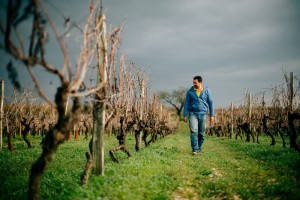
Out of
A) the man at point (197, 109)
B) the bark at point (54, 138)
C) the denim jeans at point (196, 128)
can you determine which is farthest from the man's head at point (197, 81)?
the bark at point (54, 138)

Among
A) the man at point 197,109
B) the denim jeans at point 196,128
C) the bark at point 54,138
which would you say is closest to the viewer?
the bark at point 54,138

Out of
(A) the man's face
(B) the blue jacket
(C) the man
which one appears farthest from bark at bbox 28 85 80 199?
(A) the man's face

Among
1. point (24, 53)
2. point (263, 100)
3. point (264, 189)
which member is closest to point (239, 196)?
point (264, 189)

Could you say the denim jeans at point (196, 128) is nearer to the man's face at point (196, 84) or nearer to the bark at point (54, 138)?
the man's face at point (196, 84)

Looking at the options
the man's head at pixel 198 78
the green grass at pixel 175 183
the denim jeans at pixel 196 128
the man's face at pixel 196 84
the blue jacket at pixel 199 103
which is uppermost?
the man's head at pixel 198 78

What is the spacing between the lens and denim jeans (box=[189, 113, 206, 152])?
12211 millimetres

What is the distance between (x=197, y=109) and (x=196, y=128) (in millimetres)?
942

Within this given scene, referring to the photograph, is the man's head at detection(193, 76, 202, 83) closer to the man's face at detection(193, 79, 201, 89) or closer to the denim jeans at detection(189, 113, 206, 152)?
the man's face at detection(193, 79, 201, 89)

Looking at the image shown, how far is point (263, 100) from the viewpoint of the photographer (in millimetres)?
21562

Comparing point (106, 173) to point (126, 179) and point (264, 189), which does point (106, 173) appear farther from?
point (264, 189)

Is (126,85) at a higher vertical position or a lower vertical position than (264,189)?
higher

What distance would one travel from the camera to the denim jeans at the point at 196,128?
1221 centimetres

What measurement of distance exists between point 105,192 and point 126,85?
29.8 ft

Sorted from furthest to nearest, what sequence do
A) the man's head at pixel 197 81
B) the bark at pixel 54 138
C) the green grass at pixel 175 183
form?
the man's head at pixel 197 81
the green grass at pixel 175 183
the bark at pixel 54 138
